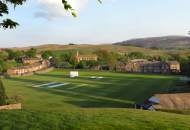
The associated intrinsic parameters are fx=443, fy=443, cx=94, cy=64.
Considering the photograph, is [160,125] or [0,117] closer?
[160,125]

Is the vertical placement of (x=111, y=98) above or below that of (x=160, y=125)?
below

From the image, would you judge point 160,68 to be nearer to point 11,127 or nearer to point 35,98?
point 35,98

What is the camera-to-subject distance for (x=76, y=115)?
60.7 feet

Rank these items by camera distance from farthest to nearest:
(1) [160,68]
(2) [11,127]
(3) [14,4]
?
(1) [160,68]
(2) [11,127]
(3) [14,4]

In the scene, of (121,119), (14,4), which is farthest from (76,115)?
(14,4)

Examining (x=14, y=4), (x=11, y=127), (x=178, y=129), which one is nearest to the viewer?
(x=14, y=4)

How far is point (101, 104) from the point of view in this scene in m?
44.0

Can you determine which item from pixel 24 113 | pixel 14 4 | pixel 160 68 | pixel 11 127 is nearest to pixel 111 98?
pixel 24 113

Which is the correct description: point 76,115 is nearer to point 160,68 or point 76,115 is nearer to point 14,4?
point 14,4

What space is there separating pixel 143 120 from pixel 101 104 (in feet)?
88.4

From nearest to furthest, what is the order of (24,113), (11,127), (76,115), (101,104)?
(11,127) → (76,115) → (24,113) → (101,104)

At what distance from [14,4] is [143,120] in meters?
8.80

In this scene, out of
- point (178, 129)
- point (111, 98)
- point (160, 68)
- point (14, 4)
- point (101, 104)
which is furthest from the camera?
point (160, 68)

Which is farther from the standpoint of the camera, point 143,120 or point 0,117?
point 0,117
